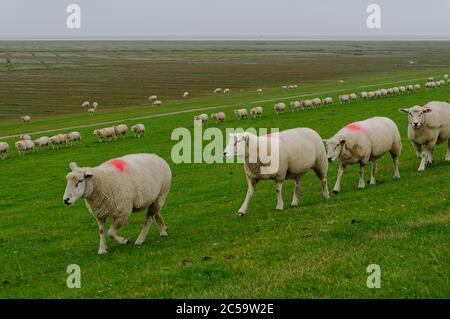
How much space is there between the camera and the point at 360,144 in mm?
16641

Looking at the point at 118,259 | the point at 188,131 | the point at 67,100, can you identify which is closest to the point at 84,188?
the point at 118,259

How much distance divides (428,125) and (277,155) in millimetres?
6566

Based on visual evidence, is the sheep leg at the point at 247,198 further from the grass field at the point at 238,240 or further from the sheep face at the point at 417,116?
the sheep face at the point at 417,116

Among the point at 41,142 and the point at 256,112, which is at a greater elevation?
the point at 256,112

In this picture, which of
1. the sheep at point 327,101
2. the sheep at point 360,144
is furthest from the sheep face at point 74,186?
the sheep at point 327,101

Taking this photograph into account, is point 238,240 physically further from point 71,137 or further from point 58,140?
point 71,137

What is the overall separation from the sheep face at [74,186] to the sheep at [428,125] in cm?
1123

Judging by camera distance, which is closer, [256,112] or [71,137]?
[71,137]

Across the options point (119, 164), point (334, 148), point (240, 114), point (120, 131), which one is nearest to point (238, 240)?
point (119, 164)

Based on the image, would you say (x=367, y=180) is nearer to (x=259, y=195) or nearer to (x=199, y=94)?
(x=259, y=195)

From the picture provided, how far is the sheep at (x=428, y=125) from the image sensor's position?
18.0 meters

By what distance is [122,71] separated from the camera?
104750mm

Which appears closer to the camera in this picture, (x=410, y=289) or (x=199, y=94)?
(x=410, y=289)

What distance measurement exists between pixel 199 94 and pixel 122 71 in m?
38.1
